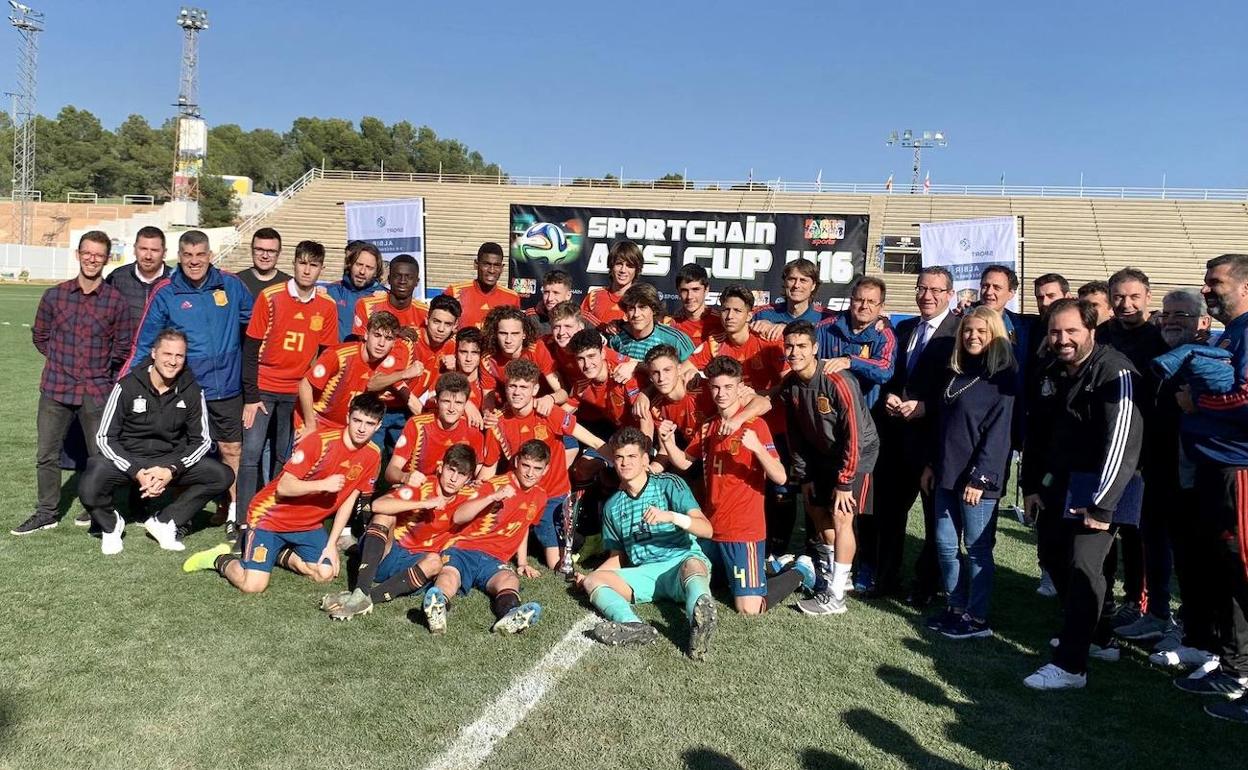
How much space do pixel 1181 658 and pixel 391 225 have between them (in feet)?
25.7

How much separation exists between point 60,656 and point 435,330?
115 inches

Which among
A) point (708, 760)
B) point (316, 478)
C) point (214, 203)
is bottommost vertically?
point (708, 760)

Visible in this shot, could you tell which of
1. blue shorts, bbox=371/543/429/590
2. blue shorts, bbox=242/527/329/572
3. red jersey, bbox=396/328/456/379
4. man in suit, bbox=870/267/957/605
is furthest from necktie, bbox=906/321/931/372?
blue shorts, bbox=242/527/329/572

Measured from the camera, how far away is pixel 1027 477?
4.46 metres

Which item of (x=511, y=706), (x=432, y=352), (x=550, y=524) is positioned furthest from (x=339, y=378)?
(x=511, y=706)

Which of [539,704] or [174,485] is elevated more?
[174,485]

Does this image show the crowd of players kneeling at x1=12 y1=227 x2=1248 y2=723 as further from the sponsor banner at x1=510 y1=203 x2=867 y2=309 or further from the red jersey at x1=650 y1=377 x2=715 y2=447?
the sponsor banner at x1=510 y1=203 x2=867 y2=309

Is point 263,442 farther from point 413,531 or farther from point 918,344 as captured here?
point 918,344

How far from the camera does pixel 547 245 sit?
1078 cm

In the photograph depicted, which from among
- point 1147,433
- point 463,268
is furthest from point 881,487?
point 463,268

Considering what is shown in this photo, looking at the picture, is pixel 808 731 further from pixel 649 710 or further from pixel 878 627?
pixel 878 627

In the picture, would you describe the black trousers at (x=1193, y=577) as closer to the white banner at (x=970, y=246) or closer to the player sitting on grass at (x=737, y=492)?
the player sitting on grass at (x=737, y=492)

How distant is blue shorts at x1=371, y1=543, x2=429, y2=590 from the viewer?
4.93 meters

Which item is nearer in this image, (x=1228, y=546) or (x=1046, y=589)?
(x=1228, y=546)
